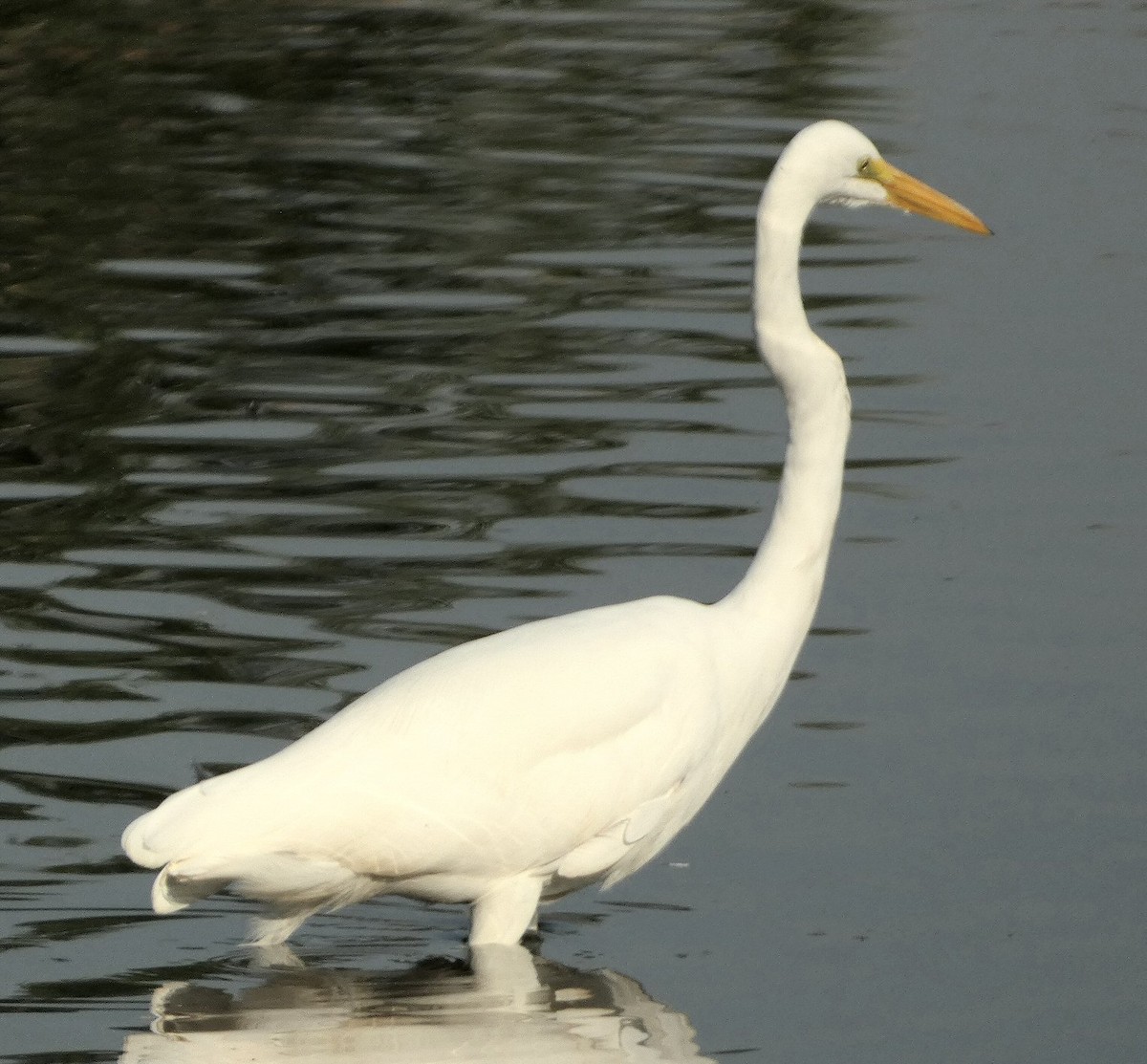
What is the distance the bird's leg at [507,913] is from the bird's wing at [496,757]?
2.8 inches

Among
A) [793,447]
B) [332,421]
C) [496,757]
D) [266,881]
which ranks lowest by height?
[266,881]

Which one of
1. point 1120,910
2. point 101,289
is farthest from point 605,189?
point 1120,910

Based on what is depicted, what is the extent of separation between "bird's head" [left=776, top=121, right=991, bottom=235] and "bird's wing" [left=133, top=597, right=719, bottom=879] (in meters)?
1.16

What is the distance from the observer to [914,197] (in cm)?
619

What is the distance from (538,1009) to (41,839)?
1.40 meters

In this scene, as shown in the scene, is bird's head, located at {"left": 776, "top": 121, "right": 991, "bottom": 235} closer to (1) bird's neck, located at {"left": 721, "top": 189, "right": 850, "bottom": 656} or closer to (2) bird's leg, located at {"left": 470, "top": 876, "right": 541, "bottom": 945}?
(1) bird's neck, located at {"left": 721, "top": 189, "right": 850, "bottom": 656}

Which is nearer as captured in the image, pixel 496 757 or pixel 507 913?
pixel 496 757

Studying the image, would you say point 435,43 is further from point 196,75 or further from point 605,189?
point 605,189

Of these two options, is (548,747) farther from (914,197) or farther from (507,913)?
(914,197)

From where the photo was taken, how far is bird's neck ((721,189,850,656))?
5.84m

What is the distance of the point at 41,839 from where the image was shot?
19.6ft

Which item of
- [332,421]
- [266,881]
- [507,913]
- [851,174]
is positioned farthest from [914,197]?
[332,421]

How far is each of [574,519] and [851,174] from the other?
8.31 ft

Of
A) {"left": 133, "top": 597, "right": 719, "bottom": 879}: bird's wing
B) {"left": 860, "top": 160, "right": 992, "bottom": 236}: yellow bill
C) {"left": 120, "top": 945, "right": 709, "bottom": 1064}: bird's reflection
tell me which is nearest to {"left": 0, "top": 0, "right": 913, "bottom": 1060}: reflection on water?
{"left": 120, "top": 945, "right": 709, "bottom": 1064}: bird's reflection
